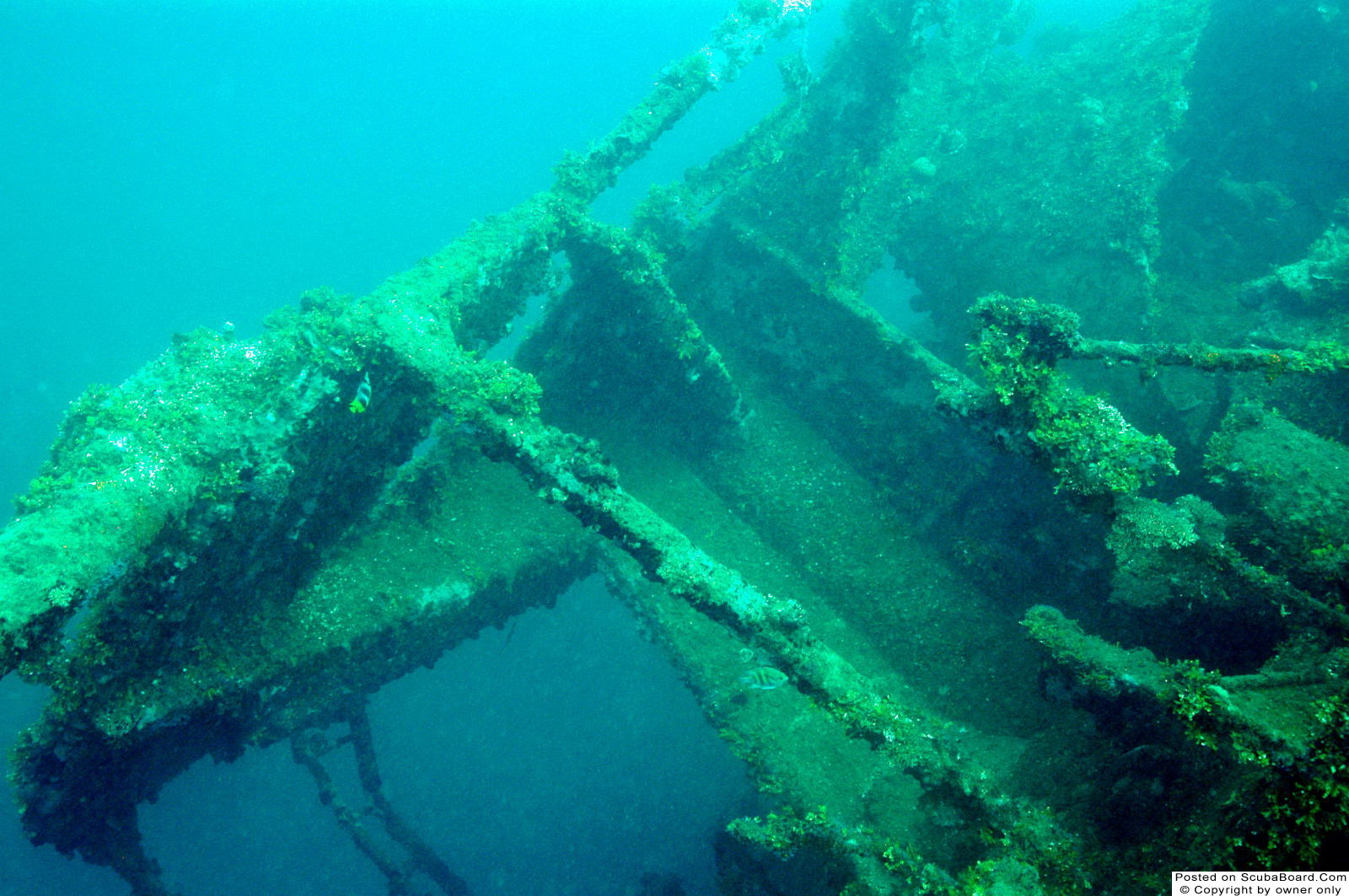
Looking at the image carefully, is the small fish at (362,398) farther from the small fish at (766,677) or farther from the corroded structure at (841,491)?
the small fish at (766,677)

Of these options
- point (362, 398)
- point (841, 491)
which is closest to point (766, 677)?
point (841, 491)

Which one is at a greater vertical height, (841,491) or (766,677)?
(841,491)

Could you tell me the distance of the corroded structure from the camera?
4.23m

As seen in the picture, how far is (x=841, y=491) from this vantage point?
859 centimetres

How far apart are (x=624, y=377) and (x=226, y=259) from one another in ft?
218

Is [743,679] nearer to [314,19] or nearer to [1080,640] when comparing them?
[1080,640]

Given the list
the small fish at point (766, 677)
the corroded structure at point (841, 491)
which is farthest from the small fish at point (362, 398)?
the small fish at point (766, 677)

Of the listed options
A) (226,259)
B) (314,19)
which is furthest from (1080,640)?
(314,19)

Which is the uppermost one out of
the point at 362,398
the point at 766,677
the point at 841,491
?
the point at 362,398

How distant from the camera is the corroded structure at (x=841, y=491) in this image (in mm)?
4230

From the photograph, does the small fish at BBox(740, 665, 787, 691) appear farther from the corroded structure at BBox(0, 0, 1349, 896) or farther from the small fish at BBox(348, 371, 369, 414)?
the small fish at BBox(348, 371, 369, 414)

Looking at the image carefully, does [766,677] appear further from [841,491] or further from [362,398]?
[362,398]

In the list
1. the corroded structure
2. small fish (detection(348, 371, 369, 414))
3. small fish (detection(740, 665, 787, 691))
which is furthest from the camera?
small fish (detection(348, 371, 369, 414))

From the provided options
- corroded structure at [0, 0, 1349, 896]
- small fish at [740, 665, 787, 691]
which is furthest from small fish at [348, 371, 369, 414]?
small fish at [740, 665, 787, 691]
